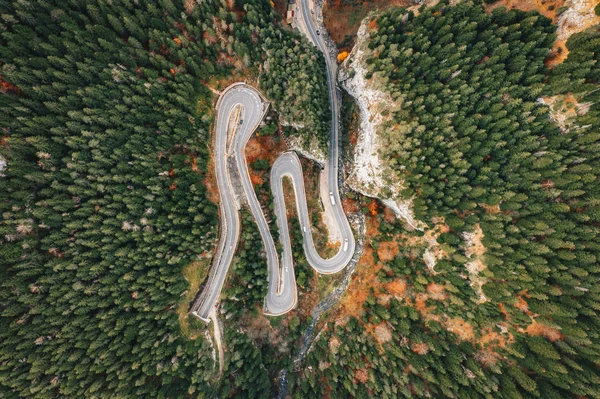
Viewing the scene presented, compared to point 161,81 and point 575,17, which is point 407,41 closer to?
point 575,17

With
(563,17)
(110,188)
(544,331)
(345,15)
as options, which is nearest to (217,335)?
(110,188)

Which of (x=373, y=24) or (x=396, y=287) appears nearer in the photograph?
(x=396, y=287)

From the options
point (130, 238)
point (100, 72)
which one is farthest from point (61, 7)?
point (130, 238)

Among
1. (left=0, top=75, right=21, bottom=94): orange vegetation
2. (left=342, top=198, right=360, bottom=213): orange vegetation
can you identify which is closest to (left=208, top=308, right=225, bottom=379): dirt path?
(left=342, top=198, right=360, bottom=213): orange vegetation

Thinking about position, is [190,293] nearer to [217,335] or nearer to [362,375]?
[217,335]

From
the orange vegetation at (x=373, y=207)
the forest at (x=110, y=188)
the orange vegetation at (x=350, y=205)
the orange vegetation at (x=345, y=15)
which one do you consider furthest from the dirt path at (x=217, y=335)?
the orange vegetation at (x=345, y=15)

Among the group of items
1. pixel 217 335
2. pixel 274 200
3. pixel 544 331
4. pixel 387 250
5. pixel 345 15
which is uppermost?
pixel 345 15

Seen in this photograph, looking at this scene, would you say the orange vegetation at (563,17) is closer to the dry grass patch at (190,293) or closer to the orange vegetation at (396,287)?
the orange vegetation at (396,287)
